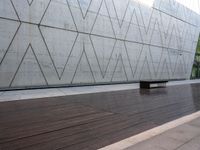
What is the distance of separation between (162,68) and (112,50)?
6.12 m

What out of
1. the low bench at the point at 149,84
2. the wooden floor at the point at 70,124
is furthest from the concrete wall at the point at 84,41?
the wooden floor at the point at 70,124

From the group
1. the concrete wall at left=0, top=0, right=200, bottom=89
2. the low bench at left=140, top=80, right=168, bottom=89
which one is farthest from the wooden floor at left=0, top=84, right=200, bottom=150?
the low bench at left=140, top=80, right=168, bottom=89

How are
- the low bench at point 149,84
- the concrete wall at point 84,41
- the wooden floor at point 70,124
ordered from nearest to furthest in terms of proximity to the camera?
1. the wooden floor at point 70,124
2. the concrete wall at point 84,41
3. the low bench at point 149,84

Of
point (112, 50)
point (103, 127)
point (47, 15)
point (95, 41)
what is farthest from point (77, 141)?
point (112, 50)

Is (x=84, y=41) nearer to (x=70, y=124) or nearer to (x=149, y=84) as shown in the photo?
(x=149, y=84)

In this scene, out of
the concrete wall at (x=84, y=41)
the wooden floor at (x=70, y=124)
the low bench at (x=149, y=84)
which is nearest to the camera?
the wooden floor at (x=70, y=124)

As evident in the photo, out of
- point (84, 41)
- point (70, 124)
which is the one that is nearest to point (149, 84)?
point (84, 41)

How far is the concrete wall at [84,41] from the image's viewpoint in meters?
8.70

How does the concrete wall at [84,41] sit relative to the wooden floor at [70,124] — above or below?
above

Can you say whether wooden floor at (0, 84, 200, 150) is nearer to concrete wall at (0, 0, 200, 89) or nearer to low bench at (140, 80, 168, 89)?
concrete wall at (0, 0, 200, 89)

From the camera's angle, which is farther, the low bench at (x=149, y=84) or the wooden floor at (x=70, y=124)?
the low bench at (x=149, y=84)

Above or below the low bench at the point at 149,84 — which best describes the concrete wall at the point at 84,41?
above

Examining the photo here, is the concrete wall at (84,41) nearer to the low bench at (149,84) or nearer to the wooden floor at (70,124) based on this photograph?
the low bench at (149,84)

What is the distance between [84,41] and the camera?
36.5 feet
